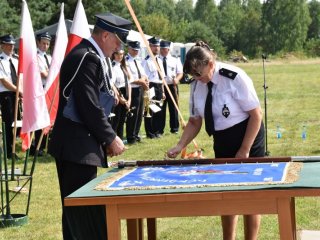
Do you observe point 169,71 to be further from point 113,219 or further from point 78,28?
point 113,219

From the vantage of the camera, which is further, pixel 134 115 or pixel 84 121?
pixel 134 115

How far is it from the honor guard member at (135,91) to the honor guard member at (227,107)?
8794 millimetres

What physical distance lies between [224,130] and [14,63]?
793 centimetres

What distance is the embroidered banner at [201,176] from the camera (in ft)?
14.2

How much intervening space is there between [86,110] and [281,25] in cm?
10715

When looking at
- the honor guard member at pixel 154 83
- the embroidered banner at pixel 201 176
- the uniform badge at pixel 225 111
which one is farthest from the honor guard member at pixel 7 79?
the embroidered banner at pixel 201 176

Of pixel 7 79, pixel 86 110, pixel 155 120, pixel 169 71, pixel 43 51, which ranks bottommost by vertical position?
pixel 155 120

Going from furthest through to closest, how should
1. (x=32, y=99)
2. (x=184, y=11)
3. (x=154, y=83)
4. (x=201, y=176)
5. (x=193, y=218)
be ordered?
1. (x=184, y=11)
2. (x=154, y=83)
3. (x=193, y=218)
4. (x=32, y=99)
5. (x=201, y=176)

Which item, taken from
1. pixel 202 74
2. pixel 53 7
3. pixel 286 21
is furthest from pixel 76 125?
pixel 286 21

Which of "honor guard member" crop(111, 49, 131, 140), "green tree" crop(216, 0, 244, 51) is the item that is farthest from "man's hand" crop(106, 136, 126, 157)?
"green tree" crop(216, 0, 244, 51)

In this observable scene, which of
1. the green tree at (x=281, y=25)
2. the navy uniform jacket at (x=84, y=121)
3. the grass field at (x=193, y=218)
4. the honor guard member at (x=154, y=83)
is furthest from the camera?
the green tree at (x=281, y=25)

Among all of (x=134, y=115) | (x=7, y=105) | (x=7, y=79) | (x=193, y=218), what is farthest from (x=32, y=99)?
(x=134, y=115)

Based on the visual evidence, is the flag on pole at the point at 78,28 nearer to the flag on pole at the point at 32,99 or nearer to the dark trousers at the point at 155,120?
the flag on pole at the point at 32,99

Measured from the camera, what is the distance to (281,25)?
110m
